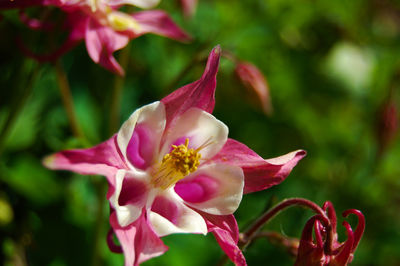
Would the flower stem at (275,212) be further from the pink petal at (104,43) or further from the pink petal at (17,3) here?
the pink petal at (17,3)

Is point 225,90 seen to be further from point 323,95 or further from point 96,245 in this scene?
point 96,245

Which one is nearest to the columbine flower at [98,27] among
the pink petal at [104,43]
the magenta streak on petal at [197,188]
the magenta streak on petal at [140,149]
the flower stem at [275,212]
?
the pink petal at [104,43]

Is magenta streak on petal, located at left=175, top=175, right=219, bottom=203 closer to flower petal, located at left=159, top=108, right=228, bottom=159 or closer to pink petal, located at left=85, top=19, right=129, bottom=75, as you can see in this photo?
flower petal, located at left=159, top=108, right=228, bottom=159

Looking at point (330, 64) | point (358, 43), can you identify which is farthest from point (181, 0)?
point (358, 43)

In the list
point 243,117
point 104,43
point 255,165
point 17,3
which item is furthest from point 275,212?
point 243,117

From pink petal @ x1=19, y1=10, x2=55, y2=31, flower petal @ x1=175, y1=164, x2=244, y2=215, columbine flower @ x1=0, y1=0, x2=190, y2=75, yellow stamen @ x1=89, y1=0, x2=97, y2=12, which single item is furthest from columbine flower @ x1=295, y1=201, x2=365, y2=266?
pink petal @ x1=19, y1=10, x2=55, y2=31
